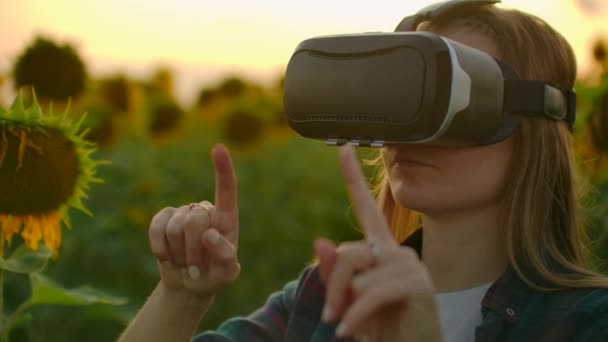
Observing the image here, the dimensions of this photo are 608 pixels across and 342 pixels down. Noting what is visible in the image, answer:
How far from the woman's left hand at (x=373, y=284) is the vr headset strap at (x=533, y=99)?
20.8 inches

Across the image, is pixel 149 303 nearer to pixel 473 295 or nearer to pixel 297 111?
pixel 297 111

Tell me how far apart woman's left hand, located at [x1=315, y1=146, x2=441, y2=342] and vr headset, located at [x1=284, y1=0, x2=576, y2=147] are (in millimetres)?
333

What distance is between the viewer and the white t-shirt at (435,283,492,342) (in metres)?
1.62

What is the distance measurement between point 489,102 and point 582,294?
0.30 m

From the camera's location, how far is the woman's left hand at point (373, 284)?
1.09m

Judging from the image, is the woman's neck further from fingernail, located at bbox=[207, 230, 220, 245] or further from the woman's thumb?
the woman's thumb

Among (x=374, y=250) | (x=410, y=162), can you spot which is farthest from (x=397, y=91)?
(x=374, y=250)

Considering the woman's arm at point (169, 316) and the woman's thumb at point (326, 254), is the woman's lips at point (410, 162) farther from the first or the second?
the woman's thumb at point (326, 254)

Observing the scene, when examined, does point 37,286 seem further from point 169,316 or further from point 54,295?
point 169,316

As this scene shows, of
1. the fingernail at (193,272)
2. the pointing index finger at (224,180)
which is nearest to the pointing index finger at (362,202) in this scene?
the pointing index finger at (224,180)

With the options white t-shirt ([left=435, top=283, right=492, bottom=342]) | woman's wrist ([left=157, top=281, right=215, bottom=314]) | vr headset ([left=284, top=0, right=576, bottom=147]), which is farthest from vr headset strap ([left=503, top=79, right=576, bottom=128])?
woman's wrist ([left=157, top=281, right=215, bottom=314])

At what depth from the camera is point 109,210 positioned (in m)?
3.75

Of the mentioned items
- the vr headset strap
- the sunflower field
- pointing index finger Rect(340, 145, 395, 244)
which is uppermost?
pointing index finger Rect(340, 145, 395, 244)

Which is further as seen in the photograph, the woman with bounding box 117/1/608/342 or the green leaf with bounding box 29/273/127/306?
the green leaf with bounding box 29/273/127/306
